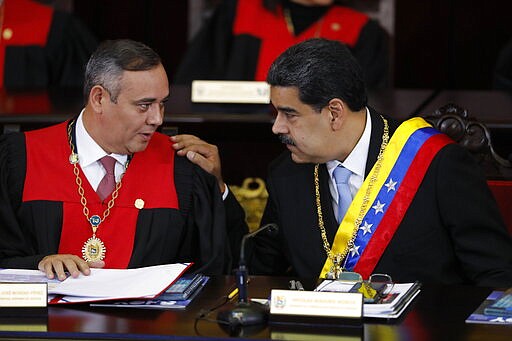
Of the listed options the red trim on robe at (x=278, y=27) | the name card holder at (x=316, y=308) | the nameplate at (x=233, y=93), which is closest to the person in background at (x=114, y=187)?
the name card holder at (x=316, y=308)

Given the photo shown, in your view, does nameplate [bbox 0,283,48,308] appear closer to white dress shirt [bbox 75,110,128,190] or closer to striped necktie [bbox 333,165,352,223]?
white dress shirt [bbox 75,110,128,190]

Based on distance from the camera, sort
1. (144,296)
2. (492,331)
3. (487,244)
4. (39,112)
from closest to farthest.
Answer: (492,331), (144,296), (487,244), (39,112)

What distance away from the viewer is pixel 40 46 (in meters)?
5.29

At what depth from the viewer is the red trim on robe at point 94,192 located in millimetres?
3109

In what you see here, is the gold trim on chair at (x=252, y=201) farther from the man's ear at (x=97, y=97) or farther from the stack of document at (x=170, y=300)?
the stack of document at (x=170, y=300)

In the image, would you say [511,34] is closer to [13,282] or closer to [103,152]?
[103,152]

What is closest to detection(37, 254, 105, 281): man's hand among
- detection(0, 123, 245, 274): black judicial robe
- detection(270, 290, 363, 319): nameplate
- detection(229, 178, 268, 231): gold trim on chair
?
detection(0, 123, 245, 274): black judicial robe

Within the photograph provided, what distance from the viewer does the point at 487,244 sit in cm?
287

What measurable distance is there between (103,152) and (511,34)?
357 centimetres

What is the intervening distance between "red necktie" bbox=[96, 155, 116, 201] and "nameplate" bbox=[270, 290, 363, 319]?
95 centimetres

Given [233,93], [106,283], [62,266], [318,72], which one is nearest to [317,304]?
[106,283]

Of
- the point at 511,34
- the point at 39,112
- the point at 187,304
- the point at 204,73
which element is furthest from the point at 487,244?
the point at 511,34

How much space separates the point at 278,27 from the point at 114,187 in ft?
7.76

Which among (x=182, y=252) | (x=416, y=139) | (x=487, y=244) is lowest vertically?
(x=182, y=252)
